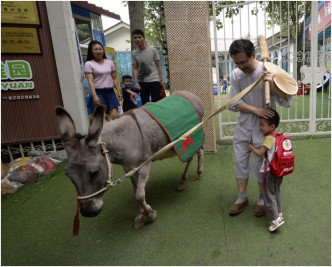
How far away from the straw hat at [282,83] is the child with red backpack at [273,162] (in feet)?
0.74

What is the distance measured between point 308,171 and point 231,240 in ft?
6.09

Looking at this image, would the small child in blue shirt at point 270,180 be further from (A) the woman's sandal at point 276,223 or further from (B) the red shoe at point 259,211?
(B) the red shoe at point 259,211

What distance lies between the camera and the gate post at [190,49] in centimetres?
391

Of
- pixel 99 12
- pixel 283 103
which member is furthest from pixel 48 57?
pixel 283 103

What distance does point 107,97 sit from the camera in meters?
4.09

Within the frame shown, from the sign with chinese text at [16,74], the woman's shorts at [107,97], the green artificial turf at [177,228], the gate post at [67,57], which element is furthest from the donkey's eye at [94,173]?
the sign with chinese text at [16,74]

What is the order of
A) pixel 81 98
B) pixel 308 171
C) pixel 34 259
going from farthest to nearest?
pixel 81 98, pixel 308 171, pixel 34 259

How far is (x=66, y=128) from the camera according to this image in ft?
5.84

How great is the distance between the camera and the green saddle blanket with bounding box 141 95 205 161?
102 inches

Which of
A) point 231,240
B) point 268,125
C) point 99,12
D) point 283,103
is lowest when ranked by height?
point 231,240

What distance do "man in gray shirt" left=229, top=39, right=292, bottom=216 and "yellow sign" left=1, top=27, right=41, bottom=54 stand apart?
3792mm

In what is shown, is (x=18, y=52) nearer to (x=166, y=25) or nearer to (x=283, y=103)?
(x=166, y=25)

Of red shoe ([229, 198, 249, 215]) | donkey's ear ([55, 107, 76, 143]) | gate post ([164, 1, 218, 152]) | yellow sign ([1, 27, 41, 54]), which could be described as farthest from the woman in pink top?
red shoe ([229, 198, 249, 215])

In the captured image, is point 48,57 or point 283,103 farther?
point 48,57
